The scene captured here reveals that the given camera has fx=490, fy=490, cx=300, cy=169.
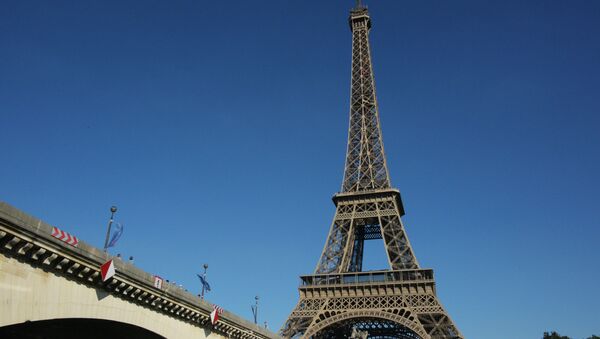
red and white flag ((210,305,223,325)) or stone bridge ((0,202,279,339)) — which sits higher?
red and white flag ((210,305,223,325))

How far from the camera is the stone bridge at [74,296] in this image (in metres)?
17.4

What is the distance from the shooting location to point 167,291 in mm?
26203

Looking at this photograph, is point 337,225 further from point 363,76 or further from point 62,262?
point 62,262

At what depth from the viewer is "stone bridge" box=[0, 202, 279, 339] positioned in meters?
17.4

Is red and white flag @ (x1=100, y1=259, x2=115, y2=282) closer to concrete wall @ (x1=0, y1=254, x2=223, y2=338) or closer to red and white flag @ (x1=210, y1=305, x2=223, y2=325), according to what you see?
concrete wall @ (x1=0, y1=254, x2=223, y2=338)

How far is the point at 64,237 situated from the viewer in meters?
19.3

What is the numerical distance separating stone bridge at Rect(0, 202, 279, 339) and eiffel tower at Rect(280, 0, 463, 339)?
86.9 feet

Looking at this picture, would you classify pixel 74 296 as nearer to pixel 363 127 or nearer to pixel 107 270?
pixel 107 270

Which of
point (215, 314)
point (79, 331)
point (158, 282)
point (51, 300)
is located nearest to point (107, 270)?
point (51, 300)

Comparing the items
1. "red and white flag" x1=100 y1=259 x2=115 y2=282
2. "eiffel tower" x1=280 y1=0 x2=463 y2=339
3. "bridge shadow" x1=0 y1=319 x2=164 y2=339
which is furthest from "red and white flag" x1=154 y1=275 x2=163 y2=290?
"eiffel tower" x1=280 y1=0 x2=463 y2=339

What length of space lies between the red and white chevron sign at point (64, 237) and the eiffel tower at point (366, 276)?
34643 millimetres

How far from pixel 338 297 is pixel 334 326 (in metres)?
3.56

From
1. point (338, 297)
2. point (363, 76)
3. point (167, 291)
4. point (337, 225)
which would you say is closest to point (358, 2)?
point (363, 76)

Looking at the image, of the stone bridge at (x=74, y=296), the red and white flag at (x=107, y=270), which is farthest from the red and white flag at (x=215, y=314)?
the red and white flag at (x=107, y=270)
